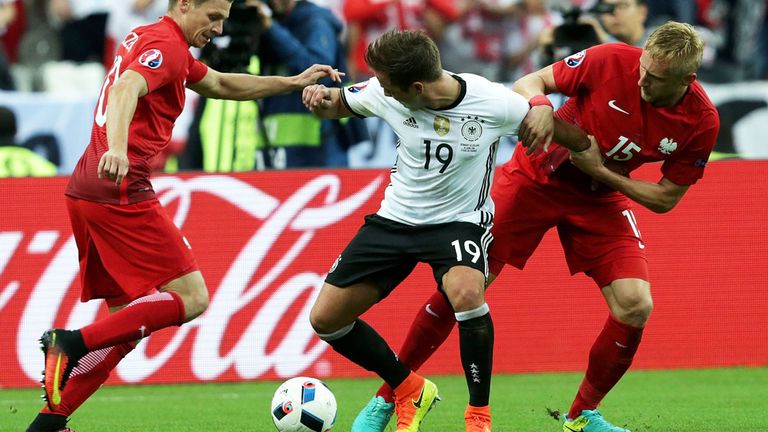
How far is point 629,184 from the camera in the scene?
6.43m

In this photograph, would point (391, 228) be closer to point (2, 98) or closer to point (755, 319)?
point (755, 319)

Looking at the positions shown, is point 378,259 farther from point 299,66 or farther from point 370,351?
point 299,66

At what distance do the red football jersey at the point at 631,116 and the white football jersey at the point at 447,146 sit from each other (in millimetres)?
560

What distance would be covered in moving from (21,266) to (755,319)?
5722mm

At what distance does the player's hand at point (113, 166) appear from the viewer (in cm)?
562

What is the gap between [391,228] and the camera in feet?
20.5

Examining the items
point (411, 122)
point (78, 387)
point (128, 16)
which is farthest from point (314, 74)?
point (128, 16)

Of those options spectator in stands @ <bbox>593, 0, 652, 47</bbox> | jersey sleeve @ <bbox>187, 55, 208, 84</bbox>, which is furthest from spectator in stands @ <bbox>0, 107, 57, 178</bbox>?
jersey sleeve @ <bbox>187, 55, 208, 84</bbox>

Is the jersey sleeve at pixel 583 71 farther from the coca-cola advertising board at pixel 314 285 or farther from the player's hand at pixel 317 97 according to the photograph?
the coca-cola advertising board at pixel 314 285

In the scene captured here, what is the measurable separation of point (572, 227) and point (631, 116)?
75 centimetres

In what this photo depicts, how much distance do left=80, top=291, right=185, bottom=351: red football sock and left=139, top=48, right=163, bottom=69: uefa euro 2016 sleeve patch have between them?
114cm

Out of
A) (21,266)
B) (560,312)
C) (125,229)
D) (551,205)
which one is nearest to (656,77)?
(551,205)

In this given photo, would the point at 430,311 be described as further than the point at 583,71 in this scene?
Yes

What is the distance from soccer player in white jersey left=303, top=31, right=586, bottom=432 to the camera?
5.97 metres
